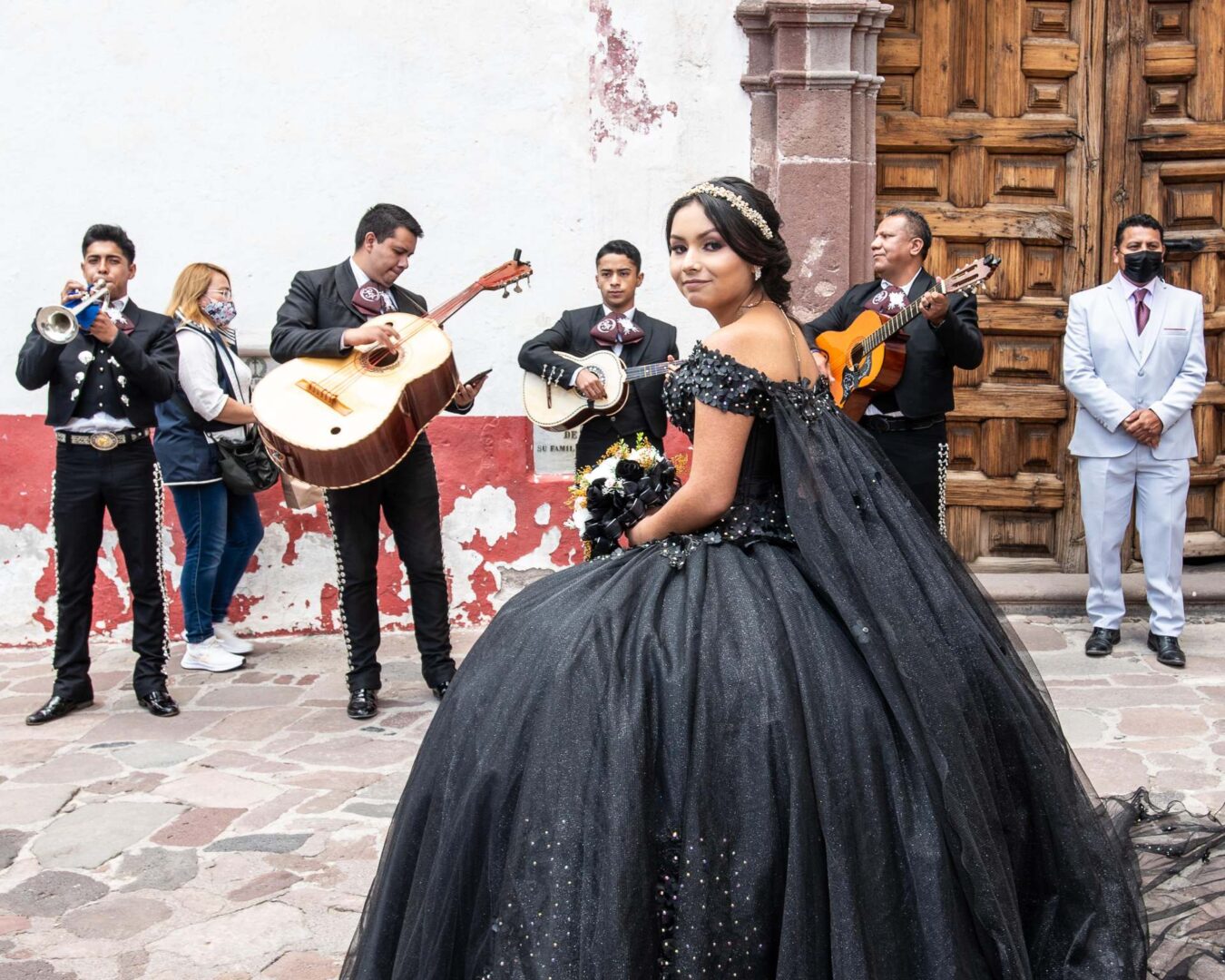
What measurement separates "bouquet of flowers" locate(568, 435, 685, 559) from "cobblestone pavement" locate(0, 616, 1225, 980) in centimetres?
127

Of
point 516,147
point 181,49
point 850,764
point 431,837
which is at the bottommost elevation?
point 431,837

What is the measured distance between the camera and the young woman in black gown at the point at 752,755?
242 centimetres

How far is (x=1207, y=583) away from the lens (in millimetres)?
6996

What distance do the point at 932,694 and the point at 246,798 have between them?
280 cm

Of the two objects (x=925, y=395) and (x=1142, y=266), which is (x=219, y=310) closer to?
(x=925, y=395)

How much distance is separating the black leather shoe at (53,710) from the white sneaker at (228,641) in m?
0.96

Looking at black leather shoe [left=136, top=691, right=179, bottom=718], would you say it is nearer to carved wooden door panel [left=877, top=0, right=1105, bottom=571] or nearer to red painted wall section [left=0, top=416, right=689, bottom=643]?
red painted wall section [left=0, top=416, right=689, bottom=643]

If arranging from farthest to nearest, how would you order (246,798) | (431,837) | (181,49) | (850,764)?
(181,49), (246,798), (431,837), (850,764)

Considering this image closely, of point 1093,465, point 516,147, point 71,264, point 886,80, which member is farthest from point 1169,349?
point 71,264

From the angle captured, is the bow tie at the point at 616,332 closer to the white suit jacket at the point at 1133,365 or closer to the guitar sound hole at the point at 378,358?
the guitar sound hole at the point at 378,358

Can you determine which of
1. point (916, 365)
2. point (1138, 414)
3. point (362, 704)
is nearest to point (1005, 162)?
point (1138, 414)

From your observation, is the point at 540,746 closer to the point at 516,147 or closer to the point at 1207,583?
the point at 516,147

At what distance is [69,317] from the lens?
500cm

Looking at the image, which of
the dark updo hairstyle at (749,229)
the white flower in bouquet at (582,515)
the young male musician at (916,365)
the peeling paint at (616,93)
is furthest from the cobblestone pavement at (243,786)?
the peeling paint at (616,93)
